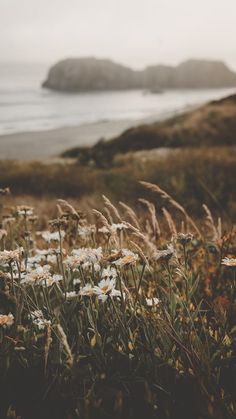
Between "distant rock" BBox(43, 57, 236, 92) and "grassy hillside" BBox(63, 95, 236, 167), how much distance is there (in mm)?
87849

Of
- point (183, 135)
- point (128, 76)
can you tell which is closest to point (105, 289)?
point (183, 135)

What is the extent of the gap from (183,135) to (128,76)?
4541 inches

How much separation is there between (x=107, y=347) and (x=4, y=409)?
1.79ft

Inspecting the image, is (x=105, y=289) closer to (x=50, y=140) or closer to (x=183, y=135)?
(x=183, y=135)

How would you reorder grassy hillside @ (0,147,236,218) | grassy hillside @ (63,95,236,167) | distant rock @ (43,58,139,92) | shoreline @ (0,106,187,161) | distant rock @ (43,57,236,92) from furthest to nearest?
distant rock @ (43,57,236,92)
distant rock @ (43,58,139,92)
shoreline @ (0,106,187,161)
grassy hillside @ (63,95,236,167)
grassy hillside @ (0,147,236,218)

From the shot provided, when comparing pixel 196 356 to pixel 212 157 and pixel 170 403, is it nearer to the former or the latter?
pixel 170 403

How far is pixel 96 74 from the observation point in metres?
120

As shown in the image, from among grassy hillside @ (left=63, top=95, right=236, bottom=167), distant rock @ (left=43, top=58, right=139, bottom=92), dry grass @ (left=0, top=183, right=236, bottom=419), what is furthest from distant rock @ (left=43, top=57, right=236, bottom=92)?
dry grass @ (left=0, top=183, right=236, bottom=419)

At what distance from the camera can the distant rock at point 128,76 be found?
387 ft

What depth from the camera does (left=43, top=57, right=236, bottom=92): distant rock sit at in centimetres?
11788

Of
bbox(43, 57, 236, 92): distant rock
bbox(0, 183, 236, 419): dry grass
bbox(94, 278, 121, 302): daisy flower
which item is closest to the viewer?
bbox(0, 183, 236, 419): dry grass

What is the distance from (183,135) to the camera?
16.1m

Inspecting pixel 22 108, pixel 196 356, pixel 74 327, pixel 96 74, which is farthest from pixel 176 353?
pixel 96 74

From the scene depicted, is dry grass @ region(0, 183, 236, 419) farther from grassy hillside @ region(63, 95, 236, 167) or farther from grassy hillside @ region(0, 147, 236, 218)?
grassy hillside @ region(63, 95, 236, 167)
